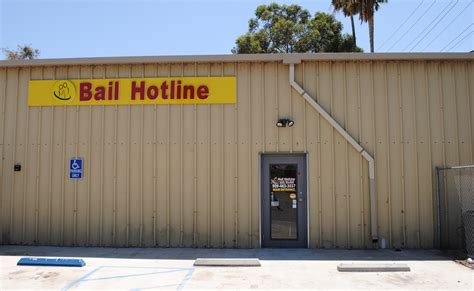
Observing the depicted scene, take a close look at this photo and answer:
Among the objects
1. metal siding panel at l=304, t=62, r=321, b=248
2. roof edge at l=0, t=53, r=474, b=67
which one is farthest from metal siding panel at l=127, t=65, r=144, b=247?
metal siding panel at l=304, t=62, r=321, b=248

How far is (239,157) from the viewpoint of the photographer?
9.74 m

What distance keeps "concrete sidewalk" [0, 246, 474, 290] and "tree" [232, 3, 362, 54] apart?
22308 mm

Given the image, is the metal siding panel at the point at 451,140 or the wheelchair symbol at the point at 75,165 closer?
the metal siding panel at the point at 451,140

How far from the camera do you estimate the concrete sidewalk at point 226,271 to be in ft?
21.7

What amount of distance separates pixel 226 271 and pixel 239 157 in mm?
3068

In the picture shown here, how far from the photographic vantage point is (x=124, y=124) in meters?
10.0

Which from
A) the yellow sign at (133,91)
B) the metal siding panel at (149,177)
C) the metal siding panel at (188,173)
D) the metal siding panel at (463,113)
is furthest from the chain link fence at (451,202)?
the metal siding panel at (149,177)

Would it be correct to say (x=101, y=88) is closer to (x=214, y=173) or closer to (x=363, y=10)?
(x=214, y=173)

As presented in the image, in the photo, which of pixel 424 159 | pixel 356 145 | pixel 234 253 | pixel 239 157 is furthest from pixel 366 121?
pixel 234 253

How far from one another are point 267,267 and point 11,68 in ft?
26.8

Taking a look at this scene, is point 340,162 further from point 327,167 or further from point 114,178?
point 114,178

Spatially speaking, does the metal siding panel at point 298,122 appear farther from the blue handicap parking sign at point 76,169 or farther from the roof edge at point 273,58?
the blue handicap parking sign at point 76,169

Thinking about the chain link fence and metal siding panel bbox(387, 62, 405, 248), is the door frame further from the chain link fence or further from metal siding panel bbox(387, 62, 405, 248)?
the chain link fence

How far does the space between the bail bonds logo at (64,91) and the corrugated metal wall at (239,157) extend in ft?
1.00
